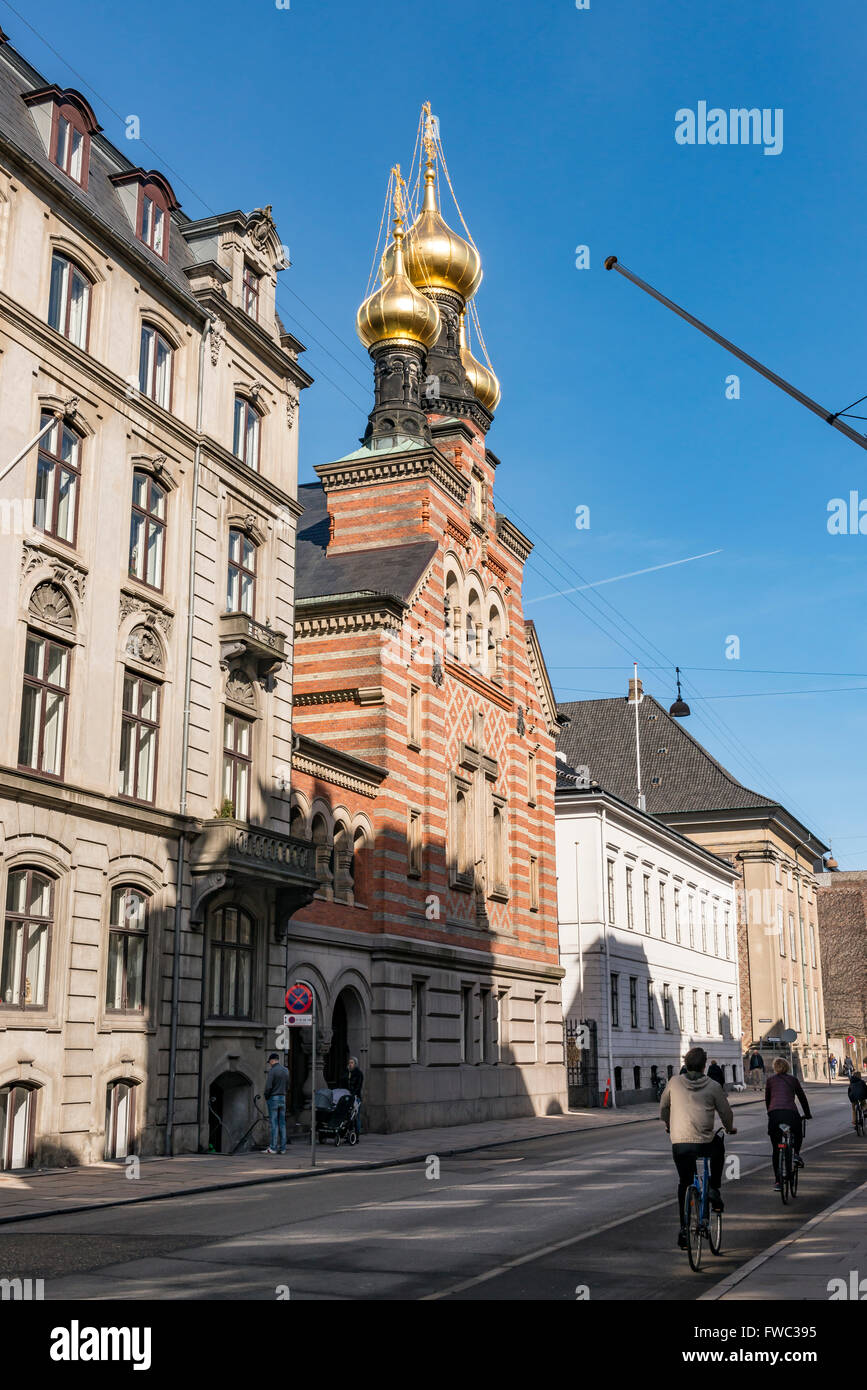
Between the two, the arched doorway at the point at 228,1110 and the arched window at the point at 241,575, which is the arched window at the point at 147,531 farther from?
the arched doorway at the point at 228,1110

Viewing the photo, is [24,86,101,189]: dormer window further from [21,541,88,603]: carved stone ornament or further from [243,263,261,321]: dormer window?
[21,541,88,603]: carved stone ornament

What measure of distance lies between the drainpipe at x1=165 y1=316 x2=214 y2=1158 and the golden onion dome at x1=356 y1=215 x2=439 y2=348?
16214mm

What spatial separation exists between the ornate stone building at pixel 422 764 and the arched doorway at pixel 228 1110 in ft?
11.1

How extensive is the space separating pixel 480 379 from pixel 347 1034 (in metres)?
30.5

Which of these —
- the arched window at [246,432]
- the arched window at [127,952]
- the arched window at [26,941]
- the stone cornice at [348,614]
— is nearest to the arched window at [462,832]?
the stone cornice at [348,614]

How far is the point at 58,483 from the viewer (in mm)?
22719

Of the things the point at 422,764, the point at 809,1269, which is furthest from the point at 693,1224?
the point at 422,764

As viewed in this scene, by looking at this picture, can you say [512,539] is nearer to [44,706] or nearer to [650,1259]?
[44,706]

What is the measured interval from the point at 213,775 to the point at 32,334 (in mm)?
8730

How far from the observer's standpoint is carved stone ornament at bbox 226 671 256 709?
2716cm

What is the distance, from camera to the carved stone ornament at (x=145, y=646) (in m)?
24.0

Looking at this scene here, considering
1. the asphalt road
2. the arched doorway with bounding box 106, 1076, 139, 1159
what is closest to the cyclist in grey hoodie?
the asphalt road

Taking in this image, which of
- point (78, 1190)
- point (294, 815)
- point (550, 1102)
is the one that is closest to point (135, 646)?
point (294, 815)
